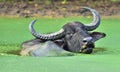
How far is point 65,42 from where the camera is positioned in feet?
37.6

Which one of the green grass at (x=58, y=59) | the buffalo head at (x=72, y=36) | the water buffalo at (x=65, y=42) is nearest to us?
the green grass at (x=58, y=59)

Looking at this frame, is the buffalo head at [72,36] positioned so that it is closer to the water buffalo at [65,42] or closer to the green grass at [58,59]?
the water buffalo at [65,42]

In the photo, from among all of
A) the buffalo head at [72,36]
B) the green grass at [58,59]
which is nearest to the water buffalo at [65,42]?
the buffalo head at [72,36]

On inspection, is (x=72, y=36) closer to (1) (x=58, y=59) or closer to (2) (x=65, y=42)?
(2) (x=65, y=42)

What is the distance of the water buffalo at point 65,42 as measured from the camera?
10.8m

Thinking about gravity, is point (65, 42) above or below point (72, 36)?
below

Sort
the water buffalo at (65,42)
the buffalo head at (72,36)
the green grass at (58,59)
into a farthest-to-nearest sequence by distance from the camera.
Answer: the buffalo head at (72,36) < the water buffalo at (65,42) < the green grass at (58,59)

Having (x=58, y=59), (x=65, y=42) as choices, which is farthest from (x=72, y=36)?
(x=58, y=59)

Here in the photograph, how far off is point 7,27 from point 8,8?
3645 millimetres

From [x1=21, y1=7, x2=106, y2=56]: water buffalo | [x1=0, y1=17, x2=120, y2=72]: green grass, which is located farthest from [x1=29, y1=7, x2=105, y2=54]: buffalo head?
[x1=0, y1=17, x2=120, y2=72]: green grass

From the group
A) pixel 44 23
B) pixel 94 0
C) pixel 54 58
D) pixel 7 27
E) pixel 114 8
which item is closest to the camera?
pixel 54 58

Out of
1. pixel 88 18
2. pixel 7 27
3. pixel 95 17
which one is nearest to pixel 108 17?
pixel 88 18

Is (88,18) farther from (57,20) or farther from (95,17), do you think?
(95,17)

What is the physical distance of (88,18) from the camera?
1797 cm
